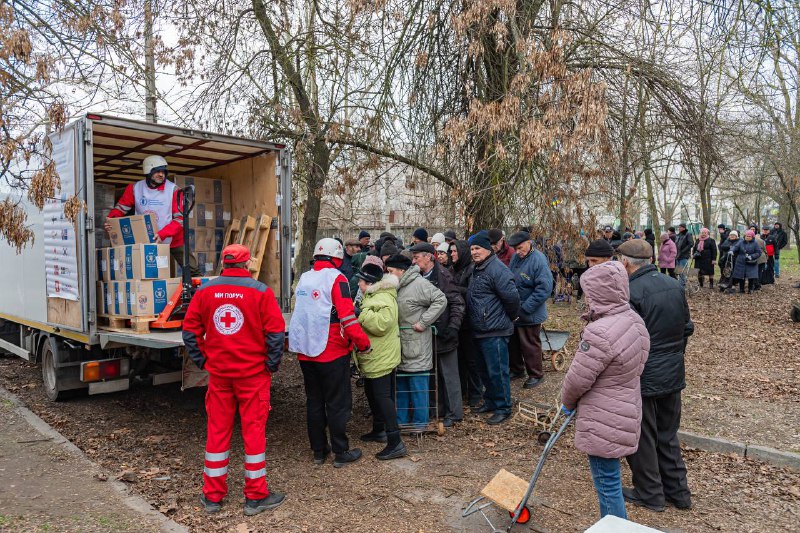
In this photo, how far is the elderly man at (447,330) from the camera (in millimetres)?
5848

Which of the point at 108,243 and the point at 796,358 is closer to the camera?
the point at 108,243

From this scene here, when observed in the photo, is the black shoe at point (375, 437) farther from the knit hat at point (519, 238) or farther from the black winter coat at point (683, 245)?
the black winter coat at point (683, 245)

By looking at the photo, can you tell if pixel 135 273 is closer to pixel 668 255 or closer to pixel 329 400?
Result: pixel 329 400

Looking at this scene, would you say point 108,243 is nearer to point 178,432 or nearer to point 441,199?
point 178,432

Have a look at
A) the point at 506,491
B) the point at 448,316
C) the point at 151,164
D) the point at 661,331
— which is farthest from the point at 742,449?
the point at 151,164

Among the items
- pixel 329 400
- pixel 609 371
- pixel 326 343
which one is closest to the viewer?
pixel 609 371

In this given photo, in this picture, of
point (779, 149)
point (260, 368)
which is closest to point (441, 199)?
point (260, 368)

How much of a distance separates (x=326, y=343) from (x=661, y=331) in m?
2.54

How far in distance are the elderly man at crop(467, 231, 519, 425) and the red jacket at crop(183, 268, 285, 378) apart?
2.45 meters

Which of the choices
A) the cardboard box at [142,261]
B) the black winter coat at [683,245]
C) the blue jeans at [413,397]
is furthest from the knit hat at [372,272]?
the black winter coat at [683,245]

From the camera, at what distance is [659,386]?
4.05 meters

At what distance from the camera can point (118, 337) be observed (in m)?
5.38

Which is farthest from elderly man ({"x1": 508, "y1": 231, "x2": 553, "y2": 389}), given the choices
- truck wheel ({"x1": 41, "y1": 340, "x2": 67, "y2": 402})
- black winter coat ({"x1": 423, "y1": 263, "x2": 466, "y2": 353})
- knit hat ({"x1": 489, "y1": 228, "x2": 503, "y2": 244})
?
truck wheel ({"x1": 41, "y1": 340, "x2": 67, "y2": 402})

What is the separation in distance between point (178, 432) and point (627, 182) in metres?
7.41
